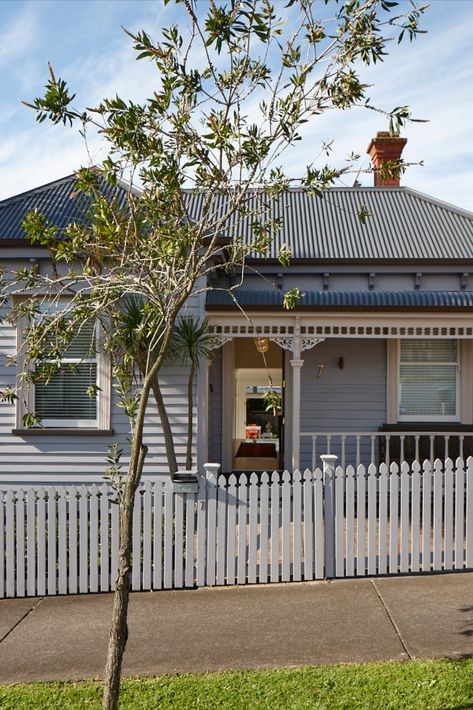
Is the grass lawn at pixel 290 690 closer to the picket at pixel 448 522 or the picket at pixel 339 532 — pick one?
the picket at pixel 339 532

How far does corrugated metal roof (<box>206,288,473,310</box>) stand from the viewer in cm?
1082

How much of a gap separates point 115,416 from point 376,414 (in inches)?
191

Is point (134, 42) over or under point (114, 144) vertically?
over

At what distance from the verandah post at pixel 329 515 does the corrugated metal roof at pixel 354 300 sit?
12.9ft

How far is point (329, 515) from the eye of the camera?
7270 millimetres

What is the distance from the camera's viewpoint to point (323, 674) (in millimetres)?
4883

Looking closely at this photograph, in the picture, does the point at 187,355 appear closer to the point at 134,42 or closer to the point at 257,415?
the point at 134,42

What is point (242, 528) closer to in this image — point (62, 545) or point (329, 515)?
point (329, 515)

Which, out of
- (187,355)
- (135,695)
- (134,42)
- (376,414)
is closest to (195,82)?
(134,42)

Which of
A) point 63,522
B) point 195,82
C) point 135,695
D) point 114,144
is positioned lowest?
point 135,695

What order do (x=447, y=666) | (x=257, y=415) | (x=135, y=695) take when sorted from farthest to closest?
(x=257, y=415) < (x=447, y=666) < (x=135, y=695)

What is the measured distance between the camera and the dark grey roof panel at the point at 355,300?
10820 millimetres

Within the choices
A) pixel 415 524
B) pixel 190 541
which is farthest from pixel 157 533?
pixel 415 524

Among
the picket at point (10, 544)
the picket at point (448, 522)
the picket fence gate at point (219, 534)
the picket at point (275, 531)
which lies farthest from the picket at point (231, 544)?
the picket at point (448, 522)
